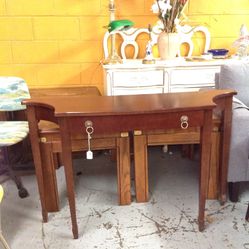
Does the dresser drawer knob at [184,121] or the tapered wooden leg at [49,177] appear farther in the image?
the tapered wooden leg at [49,177]

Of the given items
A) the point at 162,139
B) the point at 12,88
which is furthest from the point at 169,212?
the point at 12,88

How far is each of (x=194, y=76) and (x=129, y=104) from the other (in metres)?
1.06

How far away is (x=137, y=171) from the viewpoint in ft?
6.56

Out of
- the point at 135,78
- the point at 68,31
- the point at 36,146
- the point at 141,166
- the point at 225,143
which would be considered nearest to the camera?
the point at 36,146

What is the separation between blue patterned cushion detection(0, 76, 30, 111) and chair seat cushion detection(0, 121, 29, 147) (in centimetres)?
14

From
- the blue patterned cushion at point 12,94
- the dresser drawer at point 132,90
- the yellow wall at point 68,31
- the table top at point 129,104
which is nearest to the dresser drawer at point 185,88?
the dresser drawer at point 132,90

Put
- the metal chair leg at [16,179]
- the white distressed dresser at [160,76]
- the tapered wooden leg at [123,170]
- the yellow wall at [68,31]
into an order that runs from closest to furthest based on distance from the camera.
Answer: the tapered wooden leg at [123,170] < the metal chair leg at [16,179] < the white distressed dresser at [160,76] < the yellow wall at [68,31]

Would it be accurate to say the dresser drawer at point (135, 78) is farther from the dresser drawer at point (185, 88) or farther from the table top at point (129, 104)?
the table top at point (129, 104)

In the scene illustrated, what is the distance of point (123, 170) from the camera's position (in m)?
1.95

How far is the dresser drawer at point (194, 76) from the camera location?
8.13ft

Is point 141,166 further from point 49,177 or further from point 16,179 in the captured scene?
point 16,179

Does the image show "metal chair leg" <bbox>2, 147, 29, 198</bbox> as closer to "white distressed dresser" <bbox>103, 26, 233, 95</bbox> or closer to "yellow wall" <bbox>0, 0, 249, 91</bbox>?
"yellow wall" <bbox>0, 0, 249, 91</bbox>

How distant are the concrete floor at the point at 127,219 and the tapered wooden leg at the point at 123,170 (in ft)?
0.24

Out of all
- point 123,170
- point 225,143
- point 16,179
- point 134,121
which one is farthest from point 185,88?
point 16,179
